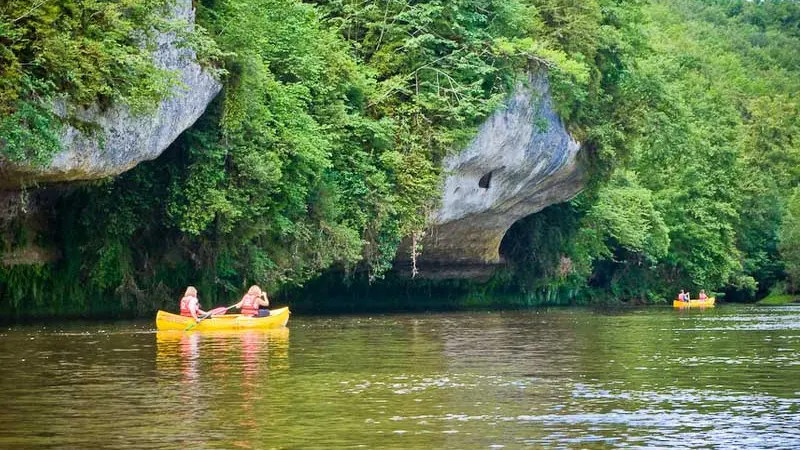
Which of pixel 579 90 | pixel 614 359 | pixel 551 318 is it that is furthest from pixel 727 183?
pixel 614 359

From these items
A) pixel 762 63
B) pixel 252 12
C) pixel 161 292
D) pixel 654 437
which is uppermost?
pixel 762 63

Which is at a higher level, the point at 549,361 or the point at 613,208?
the point at 613,208

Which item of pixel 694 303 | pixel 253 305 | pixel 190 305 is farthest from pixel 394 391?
pixel 694 303

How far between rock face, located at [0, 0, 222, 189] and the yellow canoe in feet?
13.4

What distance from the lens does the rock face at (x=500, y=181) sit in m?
54.3

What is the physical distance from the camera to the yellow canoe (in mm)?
35188

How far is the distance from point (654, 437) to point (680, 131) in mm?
58214

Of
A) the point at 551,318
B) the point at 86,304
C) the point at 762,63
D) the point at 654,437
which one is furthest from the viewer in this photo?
the point at 762,63

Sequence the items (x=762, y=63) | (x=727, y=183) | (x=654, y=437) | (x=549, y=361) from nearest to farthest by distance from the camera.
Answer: (x=654, y=437), (x=549, y=361), (x=727, y=183), (x=762, y=63)

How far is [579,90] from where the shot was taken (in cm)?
5709

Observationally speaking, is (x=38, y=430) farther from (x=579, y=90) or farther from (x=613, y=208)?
(x=613, y=208)

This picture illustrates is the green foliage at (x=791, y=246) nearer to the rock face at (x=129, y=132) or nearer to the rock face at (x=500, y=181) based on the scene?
the rock face at (x=500, y=181)

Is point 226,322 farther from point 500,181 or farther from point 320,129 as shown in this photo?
point 500,181

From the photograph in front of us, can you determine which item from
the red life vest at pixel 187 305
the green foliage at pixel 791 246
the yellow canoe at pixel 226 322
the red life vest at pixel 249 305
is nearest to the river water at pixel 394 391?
the yellow canoe at pixel 226 322
